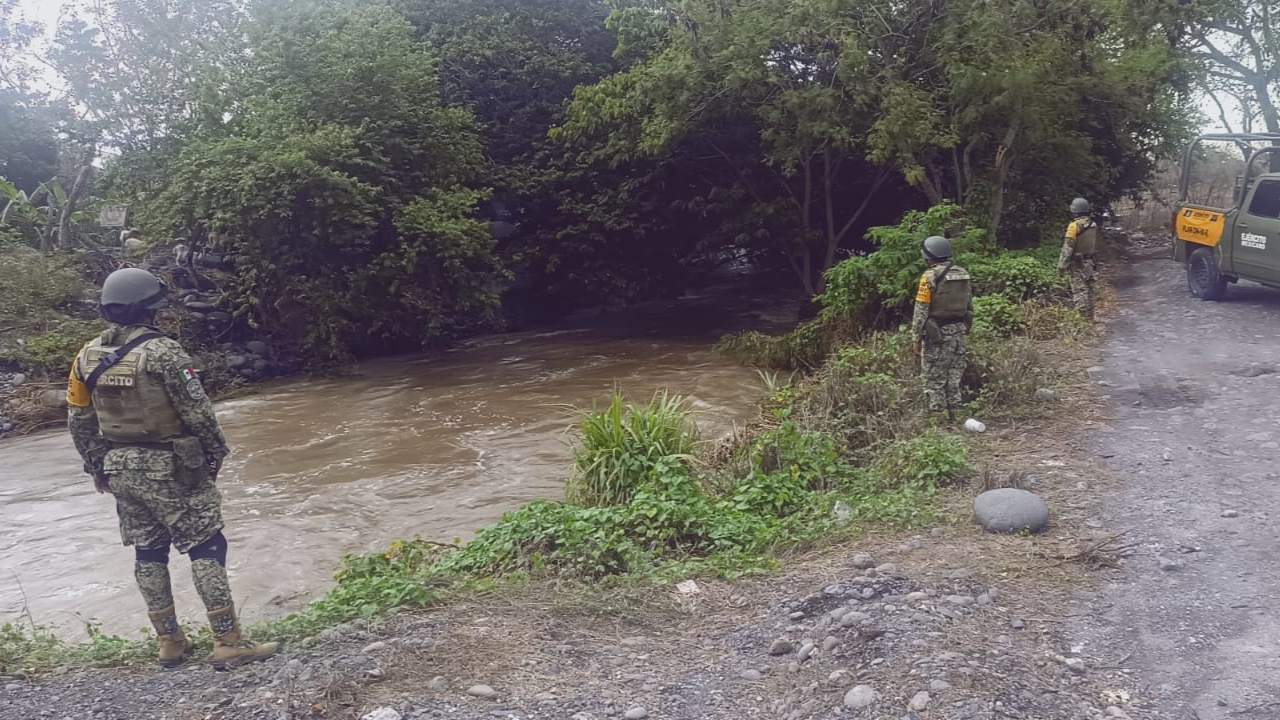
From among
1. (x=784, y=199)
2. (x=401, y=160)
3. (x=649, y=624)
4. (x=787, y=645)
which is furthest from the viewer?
(x=784, y=199)

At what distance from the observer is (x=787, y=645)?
166 inches

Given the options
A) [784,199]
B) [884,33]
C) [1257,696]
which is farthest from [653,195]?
[1257,696]

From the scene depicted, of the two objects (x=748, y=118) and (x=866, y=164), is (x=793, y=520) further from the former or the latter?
(x=866, y=164)

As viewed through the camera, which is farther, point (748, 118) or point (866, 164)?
point (866, 164)

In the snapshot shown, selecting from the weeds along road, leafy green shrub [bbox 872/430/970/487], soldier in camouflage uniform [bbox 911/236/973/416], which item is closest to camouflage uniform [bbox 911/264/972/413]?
soldier in camouflage uniform [bbox 911/236/973/416]

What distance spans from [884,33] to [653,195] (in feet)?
24.1

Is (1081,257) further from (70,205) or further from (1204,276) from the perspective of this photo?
(70,205)

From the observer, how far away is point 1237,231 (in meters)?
11.6

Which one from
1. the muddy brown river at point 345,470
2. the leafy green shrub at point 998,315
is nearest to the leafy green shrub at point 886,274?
the leafy green shrub at point 998,315

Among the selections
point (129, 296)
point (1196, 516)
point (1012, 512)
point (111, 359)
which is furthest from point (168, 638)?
point (1196, 516)

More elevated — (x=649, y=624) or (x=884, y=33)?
(x=884, y=33)

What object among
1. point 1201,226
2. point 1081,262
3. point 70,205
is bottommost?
point 1081,262

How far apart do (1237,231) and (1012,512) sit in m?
8.37

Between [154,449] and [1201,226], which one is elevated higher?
[1201,226]
